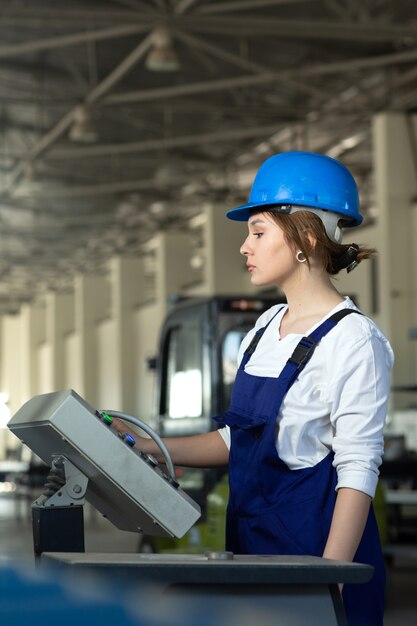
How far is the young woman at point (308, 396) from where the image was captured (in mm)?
2113

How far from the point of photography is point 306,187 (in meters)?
2.31

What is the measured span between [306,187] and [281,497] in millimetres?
612

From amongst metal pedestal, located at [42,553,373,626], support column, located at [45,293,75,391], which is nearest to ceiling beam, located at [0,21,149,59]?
metal pedestal, located at [42,553,373,626]

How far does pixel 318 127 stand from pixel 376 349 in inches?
815

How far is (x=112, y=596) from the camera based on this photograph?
3.83 ft

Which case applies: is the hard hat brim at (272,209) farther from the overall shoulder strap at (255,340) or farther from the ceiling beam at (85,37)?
the ceiling beam at (85,37)

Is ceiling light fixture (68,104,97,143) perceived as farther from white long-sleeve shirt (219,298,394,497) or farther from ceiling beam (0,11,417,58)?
white long-sleeve shirt (219,298,394,497)

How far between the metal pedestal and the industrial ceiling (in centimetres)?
1258

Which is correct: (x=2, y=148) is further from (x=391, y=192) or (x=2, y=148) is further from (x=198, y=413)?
(x=198, y=413)

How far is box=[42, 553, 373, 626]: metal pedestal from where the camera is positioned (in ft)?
4.98

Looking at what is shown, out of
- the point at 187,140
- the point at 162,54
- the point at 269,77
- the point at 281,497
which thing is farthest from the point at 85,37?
the point at 281,497

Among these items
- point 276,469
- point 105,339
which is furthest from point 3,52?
point 105,339

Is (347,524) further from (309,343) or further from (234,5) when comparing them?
(234,5)

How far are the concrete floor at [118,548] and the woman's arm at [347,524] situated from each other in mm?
828
